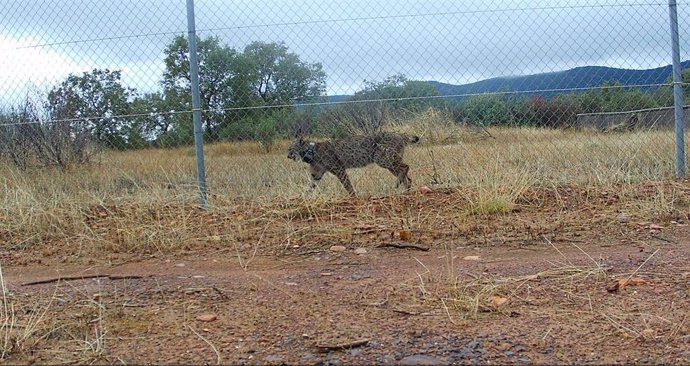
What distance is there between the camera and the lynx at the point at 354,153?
8633 mm

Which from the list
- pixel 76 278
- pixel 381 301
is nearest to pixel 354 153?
pixel 76 278

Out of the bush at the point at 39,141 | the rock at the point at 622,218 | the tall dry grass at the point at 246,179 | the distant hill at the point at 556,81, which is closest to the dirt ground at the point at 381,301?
the rock at the point at 622,218

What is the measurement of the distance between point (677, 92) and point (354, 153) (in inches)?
165

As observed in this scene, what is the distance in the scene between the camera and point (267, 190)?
6184 millimetres

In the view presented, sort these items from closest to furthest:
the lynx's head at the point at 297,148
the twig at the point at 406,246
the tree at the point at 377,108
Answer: the twig at the point at 406,246 → the tree at the point at 377,108 → the lynx's head at the point at 297,148

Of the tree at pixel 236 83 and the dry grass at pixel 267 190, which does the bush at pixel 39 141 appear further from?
the tree at pixel 236 83

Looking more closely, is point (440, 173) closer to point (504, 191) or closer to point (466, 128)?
point (466, 128)

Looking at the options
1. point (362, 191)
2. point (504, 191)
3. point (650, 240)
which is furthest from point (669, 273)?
point (362, 191)

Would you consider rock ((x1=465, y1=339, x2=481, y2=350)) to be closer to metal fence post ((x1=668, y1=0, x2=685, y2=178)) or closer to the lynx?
metal fence post ((x1=668, y1=0, x2=685, y2=178))

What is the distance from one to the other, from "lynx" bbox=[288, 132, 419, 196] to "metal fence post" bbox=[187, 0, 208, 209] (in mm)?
2720

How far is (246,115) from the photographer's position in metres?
6.39

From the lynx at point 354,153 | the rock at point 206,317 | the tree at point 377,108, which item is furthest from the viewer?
the lynx at point 354,153

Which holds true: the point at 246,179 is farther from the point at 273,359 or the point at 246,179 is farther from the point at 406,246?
the point at 273,359

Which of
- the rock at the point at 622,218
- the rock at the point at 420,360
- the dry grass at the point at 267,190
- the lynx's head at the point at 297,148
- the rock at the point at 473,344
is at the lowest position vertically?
the rock at the point at 473,344
